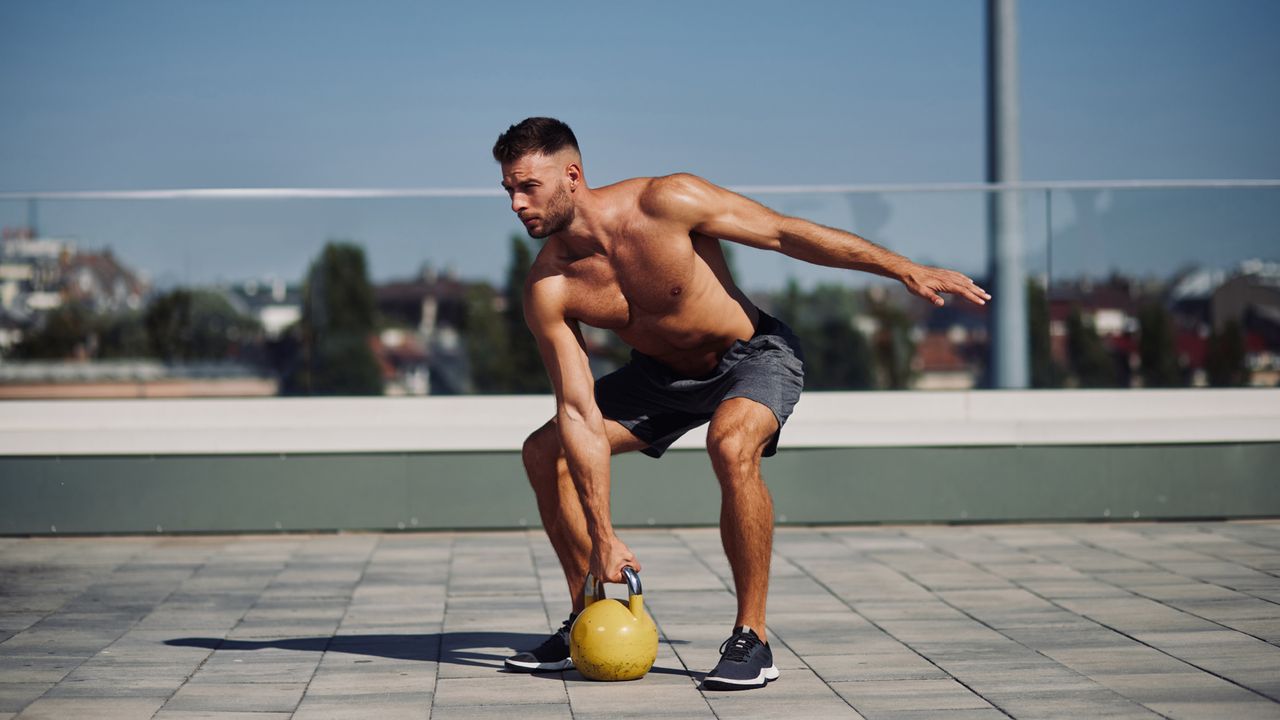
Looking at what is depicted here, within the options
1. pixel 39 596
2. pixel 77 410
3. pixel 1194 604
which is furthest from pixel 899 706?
pixel 77 410

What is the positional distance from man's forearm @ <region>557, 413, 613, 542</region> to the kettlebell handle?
12 centimetres

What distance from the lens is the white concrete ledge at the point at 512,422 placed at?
793cm

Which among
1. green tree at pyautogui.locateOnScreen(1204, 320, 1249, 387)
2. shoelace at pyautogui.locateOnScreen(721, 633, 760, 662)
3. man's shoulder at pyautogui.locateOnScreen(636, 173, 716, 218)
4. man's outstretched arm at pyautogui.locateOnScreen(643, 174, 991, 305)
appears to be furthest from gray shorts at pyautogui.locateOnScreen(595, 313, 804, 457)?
green tree at pyautogui.locateOnScreen(1204, 320, 1249, 387)

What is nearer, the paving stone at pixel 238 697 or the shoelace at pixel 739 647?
the paving stone at pixel 238 697

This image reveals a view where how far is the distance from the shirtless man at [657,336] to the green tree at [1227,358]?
15.4ft

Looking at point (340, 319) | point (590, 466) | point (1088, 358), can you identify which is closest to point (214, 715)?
point (590, 466)

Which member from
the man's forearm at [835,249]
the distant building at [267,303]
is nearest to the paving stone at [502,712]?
the man's forearm at [835,249]

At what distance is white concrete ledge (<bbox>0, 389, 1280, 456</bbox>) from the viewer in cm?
793

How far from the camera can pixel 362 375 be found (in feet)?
27.3

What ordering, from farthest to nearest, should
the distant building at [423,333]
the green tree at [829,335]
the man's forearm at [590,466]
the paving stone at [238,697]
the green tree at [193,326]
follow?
the green tree at [829,335] < the distant building at [423,333] < the green tree at [193,326] < the man's forearm at [590,466] < the paving stone at [238,697]

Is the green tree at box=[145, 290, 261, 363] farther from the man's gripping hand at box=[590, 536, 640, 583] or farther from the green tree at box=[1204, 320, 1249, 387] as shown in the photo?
the green tree at box=[1204, 320, 1249, 387]

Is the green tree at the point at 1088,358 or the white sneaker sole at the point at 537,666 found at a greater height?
the green tree at the point at 1088,358

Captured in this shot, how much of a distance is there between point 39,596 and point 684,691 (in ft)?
10.4

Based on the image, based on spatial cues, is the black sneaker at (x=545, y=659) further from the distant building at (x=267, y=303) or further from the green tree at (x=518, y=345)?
the distant building at (x=267, y=303)
